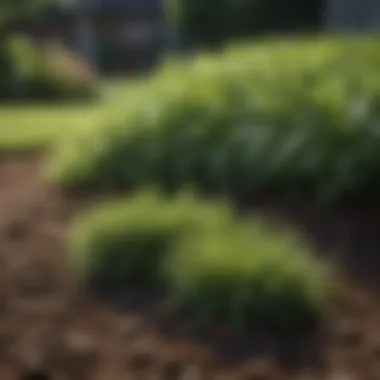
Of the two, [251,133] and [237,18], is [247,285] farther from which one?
[237,18]

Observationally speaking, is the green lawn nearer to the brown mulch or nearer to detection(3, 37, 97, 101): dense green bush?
detection(3, 37, 97, 101): dense green bush

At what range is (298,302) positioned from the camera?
4719 mm

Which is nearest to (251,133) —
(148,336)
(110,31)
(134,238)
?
(134,238)

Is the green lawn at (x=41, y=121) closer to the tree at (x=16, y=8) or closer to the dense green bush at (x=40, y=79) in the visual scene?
the dense green bush at (x=40, y=79)

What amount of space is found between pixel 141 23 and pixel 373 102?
24025 millimetres

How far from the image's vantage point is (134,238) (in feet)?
17.4

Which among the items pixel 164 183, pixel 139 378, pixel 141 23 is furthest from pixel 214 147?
pixel 141 23

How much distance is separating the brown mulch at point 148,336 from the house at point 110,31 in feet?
73.2

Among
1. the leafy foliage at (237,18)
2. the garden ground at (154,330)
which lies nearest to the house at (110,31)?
the leafy foliage at (237,18)

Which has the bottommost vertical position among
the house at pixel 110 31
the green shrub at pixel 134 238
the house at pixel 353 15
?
the house at pixel 110 31

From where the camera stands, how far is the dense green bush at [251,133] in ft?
21.7

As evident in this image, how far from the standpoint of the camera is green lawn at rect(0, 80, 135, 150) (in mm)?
10430

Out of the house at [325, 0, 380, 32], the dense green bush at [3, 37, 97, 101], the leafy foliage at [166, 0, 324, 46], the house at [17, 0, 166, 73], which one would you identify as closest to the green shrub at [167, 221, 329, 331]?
the house at [325, 0, 380, 32]

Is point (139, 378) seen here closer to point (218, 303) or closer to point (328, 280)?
point (218, 303)
